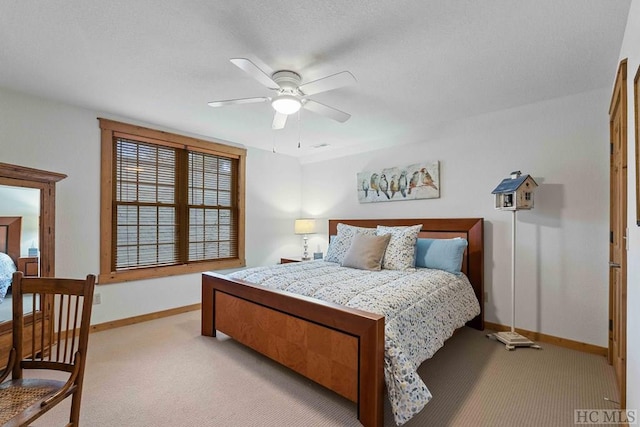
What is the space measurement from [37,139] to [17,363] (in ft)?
7.78

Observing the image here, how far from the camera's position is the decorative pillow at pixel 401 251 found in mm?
3205

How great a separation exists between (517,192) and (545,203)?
42 cm

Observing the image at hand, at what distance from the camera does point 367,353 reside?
1760 mm

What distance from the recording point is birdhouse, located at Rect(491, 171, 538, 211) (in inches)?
112

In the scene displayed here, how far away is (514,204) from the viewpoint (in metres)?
2.86

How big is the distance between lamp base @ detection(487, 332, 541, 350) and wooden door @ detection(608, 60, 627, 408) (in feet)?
1.82

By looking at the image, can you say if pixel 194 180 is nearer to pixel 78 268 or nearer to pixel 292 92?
pixel 78 268

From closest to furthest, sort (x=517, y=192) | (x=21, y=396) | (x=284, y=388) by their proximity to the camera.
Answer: (x=21, y=396) → (x=284, y=388) → (x=517, y=192)

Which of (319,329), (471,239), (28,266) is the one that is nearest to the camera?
(319,329)

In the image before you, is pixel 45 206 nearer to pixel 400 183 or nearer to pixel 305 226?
pixel 305 226

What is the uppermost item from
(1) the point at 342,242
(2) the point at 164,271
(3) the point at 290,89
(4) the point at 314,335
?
(3) the point at 290,89

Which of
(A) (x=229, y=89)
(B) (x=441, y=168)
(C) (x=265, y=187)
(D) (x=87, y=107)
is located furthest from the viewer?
(C) (x=265, y=187)

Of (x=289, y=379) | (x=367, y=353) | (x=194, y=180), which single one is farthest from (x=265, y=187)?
(x=367, y=353)

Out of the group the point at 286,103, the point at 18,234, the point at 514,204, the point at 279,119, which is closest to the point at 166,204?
the point at 18,234
